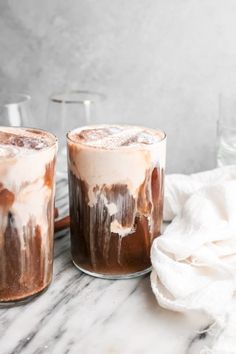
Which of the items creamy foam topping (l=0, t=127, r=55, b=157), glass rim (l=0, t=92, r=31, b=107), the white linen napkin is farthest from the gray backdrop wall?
creamy foam topping (l=0, t=127, r=55, b=157)

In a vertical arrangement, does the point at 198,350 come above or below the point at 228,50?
below

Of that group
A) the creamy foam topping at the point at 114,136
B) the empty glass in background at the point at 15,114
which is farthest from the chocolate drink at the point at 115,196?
the empty glass in background at the point at 15,114

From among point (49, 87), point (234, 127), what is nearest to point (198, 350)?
point (234, 127)

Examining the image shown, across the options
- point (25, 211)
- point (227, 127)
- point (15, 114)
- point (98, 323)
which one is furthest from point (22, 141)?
point (227, 127)

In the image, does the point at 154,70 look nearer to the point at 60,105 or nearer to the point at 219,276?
the point at 60,105

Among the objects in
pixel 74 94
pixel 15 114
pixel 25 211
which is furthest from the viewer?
pixel 74 94

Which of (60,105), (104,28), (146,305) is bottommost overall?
(146,305)

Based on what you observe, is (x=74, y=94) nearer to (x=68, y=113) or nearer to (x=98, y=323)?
(x=68, y=113)

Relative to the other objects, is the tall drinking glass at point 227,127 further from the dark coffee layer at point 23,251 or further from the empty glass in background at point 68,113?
the dark coffee layer at point 23,251
